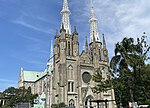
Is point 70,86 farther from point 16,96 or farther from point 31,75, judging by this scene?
point 31,75

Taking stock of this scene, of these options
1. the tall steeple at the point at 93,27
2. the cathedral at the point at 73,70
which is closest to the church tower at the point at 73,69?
the cathedral at the point at 73,70

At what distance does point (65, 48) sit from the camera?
65.2 m

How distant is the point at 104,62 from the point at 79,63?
10266 millimetres

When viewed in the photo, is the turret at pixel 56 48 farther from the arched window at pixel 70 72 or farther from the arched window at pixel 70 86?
the arched window at pixel 70 86

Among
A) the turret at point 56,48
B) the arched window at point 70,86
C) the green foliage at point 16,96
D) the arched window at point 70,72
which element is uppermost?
the turret at point 56,48

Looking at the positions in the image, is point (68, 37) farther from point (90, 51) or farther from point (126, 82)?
point (126, 82)

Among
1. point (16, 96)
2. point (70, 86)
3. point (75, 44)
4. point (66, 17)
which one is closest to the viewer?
point (16, 96)

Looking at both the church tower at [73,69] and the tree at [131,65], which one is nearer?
the tree at [131,65]

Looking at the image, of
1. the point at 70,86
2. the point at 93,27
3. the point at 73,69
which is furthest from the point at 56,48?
the point at 93,27

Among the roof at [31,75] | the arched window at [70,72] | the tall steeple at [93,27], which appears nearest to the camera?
the arched window at [70,72]

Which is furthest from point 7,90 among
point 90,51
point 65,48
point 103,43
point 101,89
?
point 101,89

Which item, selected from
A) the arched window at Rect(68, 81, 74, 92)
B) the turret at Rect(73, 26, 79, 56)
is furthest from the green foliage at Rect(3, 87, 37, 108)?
the turret at Rect(73, 26, 79, 56)

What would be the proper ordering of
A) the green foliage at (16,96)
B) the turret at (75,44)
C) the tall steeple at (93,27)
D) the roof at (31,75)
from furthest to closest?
1. the roof at (31,75)
2. the tall steeple at (93,27)
3. the turret at (75,44)
4. the green foliage at (16,96)

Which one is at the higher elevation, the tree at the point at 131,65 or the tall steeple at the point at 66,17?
the tall steeple at the point at 66,17
